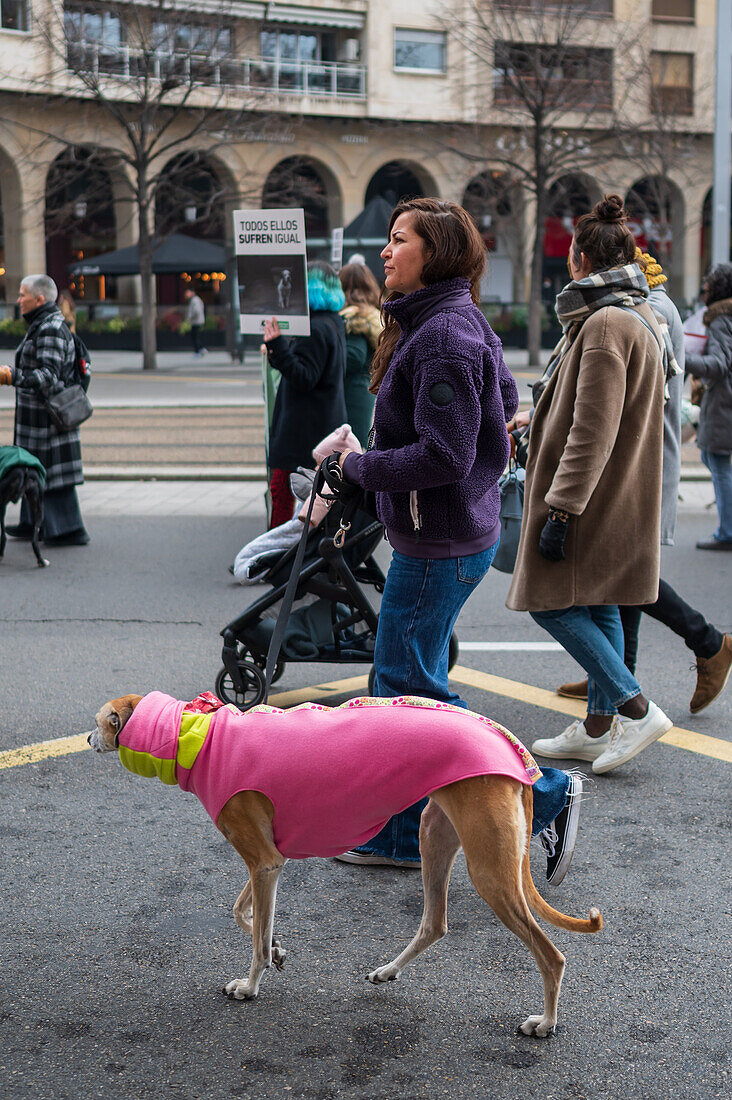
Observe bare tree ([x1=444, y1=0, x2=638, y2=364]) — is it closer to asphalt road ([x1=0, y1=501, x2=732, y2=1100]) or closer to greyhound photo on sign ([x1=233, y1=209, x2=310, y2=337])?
greyhound photo on sign ([x1=233, y1=209, x2=310, y2=337])

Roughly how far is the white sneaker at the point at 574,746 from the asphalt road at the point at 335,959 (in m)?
0.14

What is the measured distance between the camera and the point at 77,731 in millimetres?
5086

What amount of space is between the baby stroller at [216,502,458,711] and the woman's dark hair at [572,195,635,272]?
1377 millimetres

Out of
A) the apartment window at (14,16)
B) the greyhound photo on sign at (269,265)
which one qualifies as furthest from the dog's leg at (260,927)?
the apartment window at (14,16)

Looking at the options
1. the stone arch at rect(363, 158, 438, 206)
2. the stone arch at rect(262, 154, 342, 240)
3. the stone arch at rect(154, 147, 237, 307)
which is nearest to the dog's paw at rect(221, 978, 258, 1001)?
the stone arch at rect(262, 154, 342, 240)

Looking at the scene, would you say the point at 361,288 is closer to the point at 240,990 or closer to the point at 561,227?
the point at 240,990

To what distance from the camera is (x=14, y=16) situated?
3453cm

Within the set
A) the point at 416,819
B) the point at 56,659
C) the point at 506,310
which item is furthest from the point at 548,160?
the point at 416,819

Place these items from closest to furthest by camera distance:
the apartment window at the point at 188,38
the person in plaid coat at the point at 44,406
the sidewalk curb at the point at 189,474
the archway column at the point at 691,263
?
the person in plaid coat at the point at 44,406
the sidewalk curb at the point at 189,474
the apartment window at the point at 188,38
the archway column at the point at 691,263

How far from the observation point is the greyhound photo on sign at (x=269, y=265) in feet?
24.0

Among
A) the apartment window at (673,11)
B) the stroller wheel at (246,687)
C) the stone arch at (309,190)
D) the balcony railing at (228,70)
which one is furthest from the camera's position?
Answer: the apartment window at (673,11)

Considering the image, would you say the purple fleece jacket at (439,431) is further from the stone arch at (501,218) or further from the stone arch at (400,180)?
the stone arch at (400,180)

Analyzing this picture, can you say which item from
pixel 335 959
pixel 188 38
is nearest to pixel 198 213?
pixel 188 38

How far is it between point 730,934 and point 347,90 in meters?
40.9
